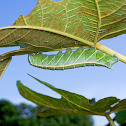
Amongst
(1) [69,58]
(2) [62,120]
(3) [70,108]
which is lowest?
(3) [70,108]

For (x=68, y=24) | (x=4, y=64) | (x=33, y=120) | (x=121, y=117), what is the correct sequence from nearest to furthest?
(x=68, y=24) < (x=4, y=64) < (x=121, y=117) < (x=33, y=120)

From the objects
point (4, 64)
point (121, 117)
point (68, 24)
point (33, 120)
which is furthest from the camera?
point (33, 120)

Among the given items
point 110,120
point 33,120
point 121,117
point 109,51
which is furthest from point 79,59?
point 33,120

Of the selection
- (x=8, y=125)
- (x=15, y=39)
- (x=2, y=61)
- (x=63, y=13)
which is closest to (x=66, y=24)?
(x=63, y=13)

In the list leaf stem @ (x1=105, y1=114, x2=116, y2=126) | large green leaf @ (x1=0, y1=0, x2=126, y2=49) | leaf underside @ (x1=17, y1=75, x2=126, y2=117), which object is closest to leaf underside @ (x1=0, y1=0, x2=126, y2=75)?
large green leaf @ (x1=0, y1=0, x2=126, y2=49)

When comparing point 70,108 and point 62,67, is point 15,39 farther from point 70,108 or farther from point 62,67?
point 70,108

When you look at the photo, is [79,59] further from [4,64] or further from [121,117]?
[121,117]

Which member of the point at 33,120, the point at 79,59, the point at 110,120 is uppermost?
the point at 33,120
